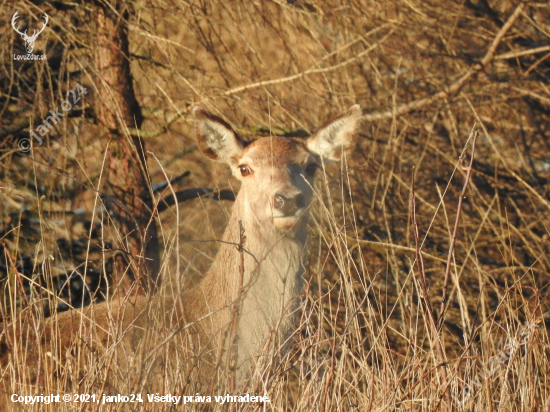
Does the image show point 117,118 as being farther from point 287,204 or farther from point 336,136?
point 287,204

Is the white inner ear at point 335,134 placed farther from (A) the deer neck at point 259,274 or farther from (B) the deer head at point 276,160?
(A) the deer neck at point 259,274

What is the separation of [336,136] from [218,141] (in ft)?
2.68

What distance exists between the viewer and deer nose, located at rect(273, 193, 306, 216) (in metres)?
4.06

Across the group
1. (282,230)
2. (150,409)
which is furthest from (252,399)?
(282,230)

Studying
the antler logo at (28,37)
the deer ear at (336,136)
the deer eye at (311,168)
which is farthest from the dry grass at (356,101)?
the deer eye at (311,168)

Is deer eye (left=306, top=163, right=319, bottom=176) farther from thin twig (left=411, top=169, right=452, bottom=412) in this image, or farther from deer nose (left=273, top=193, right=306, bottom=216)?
thin twig (left=411, top=169, right=452, bottom=412)

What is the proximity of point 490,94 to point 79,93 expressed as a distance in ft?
12.9

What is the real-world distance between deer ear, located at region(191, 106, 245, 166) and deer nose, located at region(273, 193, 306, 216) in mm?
856

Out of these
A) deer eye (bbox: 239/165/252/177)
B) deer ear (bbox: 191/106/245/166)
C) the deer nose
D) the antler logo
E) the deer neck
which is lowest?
the deer neck

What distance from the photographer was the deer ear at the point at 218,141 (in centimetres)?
477

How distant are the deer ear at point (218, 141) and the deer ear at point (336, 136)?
0.51m

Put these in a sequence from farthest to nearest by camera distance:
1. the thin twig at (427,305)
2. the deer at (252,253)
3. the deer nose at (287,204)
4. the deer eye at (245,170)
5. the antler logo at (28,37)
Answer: the antler logo at (28,37)
the deer eye at (245,170)
the deer nose at (287,204)
the deer at (252,253)
the thin twig at (427,305)

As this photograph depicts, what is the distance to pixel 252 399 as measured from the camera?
115 inches

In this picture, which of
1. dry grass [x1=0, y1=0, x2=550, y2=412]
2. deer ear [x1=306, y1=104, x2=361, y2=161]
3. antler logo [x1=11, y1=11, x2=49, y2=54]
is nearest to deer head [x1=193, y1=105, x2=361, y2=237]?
deer ear [x1=306, y1=104, x2=361, y2=161]
